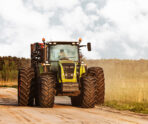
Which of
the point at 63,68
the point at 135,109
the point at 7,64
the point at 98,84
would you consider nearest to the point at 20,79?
the point at 63,68

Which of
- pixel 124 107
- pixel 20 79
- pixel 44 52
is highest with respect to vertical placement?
pixel 44 52

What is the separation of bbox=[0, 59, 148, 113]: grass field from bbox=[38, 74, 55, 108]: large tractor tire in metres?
2.95

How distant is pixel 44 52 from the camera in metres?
15.4

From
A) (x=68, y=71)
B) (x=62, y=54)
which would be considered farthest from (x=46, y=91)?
(x=62, y=54)

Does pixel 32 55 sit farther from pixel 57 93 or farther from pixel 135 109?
pixel 135 109

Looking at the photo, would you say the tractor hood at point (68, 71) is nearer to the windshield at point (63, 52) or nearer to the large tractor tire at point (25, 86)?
the windshield at point (63, 52)

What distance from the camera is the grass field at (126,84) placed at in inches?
623

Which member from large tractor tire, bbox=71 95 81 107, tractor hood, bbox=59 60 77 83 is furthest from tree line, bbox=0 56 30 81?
tractor hood, bbox=59 60 77 83

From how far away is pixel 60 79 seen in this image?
1439 centimetres

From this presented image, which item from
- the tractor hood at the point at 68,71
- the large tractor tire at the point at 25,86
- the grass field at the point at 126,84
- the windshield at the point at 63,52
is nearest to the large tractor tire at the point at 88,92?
the tractor hood at the point at 68,71

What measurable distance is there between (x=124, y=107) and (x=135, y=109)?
3.17ft

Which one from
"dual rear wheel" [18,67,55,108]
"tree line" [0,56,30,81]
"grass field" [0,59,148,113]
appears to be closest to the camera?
"dual rear wheel" [18,67,55,108]

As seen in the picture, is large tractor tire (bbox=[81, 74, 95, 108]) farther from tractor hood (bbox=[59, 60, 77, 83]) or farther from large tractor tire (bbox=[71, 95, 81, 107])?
large tractor tire (bbox=[71, 95, 81, 107])

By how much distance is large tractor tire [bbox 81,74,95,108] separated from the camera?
563 inches
